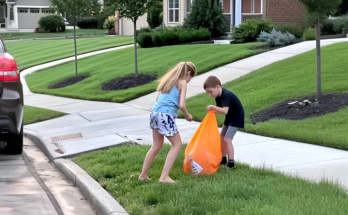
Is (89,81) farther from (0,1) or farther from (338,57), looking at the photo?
(0,1)

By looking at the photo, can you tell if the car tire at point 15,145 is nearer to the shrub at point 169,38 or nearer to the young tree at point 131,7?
the young tree at point 131,7

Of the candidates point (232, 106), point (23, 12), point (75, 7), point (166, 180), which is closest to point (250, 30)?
point (75, 7)

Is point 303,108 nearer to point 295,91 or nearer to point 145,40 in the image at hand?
point 295,91

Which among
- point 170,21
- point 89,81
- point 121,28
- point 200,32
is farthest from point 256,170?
point 121,28

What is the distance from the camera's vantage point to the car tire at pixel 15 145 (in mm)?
8578

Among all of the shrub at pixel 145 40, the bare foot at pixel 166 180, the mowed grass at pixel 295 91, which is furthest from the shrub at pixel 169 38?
the bare foot at pixel 166 180

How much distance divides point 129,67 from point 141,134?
963 cm

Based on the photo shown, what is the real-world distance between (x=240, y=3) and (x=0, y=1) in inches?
1922

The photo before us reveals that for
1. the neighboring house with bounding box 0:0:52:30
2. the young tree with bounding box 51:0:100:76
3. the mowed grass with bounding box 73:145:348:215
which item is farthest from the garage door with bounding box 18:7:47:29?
the mowed grass with bounding box 73:145:348:215

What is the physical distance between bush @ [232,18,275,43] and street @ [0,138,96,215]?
48.9 feet

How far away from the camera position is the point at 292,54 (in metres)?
17.1

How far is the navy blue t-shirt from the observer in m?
6.54

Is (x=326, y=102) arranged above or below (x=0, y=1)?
below

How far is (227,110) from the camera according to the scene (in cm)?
645
